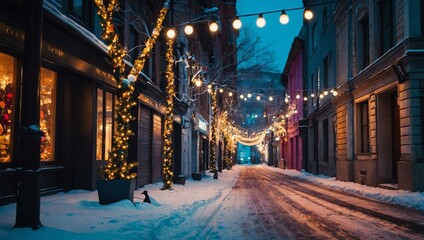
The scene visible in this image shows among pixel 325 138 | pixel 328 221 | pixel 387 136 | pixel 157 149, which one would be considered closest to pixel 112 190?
pixel 328 221

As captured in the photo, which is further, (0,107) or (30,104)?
(0,107)

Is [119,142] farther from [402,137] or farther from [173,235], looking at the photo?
[402,137]

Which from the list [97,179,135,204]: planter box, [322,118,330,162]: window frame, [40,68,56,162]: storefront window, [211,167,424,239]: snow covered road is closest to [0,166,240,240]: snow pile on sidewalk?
[97,179,135,204]: planter box

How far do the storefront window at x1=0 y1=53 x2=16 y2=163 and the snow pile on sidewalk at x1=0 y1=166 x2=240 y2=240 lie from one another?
130 cm

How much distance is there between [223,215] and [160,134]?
43.1ft

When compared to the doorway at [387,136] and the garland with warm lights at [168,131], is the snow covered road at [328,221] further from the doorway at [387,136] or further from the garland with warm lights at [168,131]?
the doorway at [387,136]

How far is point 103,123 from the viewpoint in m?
15.4

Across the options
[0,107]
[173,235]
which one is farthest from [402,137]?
[0,107]

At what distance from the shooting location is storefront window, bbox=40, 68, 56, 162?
492 inches

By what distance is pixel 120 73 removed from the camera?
11.6 m

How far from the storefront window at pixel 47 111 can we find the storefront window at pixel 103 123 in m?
2.20

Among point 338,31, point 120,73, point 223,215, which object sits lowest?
point 223,215

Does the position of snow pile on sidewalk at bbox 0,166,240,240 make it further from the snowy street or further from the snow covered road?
the snow covered road

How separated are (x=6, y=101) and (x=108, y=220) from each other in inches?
151
